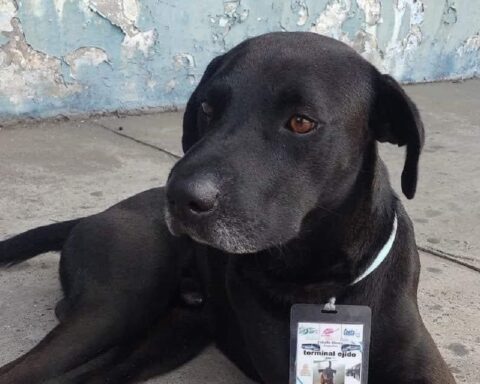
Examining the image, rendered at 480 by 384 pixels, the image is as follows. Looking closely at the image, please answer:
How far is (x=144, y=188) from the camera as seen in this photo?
14.8 ft

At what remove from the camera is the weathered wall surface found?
18.2 feet

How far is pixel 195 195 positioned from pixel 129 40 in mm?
4312

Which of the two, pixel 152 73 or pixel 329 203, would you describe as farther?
pixel 152 73

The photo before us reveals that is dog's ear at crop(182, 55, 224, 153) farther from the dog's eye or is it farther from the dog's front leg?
the dog's front leg

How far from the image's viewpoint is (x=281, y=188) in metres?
2.11

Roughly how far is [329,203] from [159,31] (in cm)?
421

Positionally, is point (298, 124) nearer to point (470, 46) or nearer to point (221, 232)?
point (221, 232)

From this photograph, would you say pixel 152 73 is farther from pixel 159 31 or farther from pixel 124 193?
pixel 124 193

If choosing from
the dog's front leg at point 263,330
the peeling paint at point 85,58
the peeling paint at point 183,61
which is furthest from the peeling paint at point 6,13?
the dog's front leg at point 263,330

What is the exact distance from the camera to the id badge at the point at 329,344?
2.29 meters

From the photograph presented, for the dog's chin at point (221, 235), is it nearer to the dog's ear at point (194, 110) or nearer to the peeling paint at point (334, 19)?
the dog's ear at point (194, 110)

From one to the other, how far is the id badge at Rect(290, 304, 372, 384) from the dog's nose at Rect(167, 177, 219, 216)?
1.72 feet

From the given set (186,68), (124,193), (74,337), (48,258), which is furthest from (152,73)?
(74,337)

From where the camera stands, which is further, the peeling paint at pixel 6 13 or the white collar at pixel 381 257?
the peeling paint at pixel 6 13
